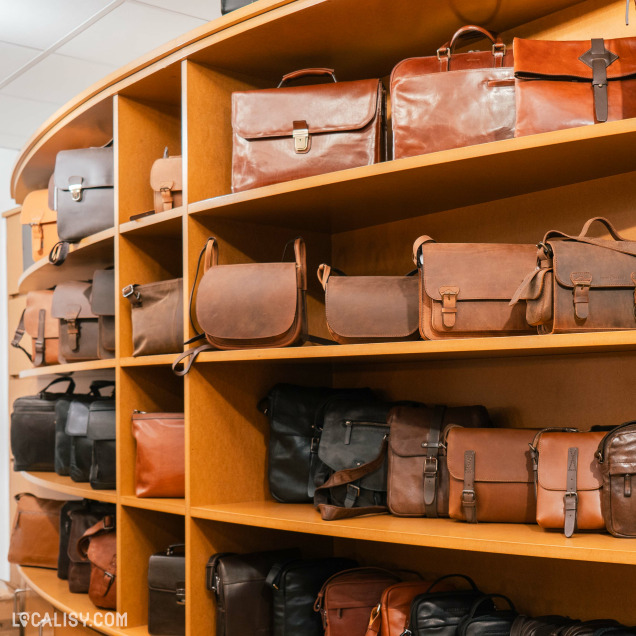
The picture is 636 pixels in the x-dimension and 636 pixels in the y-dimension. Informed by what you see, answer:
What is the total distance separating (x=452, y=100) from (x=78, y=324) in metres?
1.91

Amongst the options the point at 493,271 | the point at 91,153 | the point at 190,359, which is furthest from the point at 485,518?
the point at 91,153

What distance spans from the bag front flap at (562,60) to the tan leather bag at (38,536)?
9.44 ft

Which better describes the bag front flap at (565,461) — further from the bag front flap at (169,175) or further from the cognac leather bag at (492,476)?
the bag front flap at (169,175)

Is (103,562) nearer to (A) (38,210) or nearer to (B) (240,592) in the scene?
(B) (240,592)

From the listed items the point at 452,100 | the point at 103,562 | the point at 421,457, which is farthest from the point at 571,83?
the point at 103,562

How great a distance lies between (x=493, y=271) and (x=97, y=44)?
316cm

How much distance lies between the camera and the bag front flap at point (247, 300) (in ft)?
7.64

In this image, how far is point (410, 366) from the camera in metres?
2.64

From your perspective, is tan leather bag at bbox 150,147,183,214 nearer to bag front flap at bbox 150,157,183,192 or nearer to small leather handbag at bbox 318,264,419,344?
bag front flap at bbox 150,157,183,192

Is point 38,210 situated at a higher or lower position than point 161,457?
higher

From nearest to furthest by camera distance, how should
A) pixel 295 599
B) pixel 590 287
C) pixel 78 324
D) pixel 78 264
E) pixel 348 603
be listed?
pixel 590 287 < pixel 348 603 < pixel 295 599 < pixel 78 324 < pixel 78 264

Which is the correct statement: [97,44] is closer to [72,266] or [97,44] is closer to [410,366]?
[72,266]

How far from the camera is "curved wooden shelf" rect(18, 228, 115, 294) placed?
3105 mm

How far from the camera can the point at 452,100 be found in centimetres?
205
